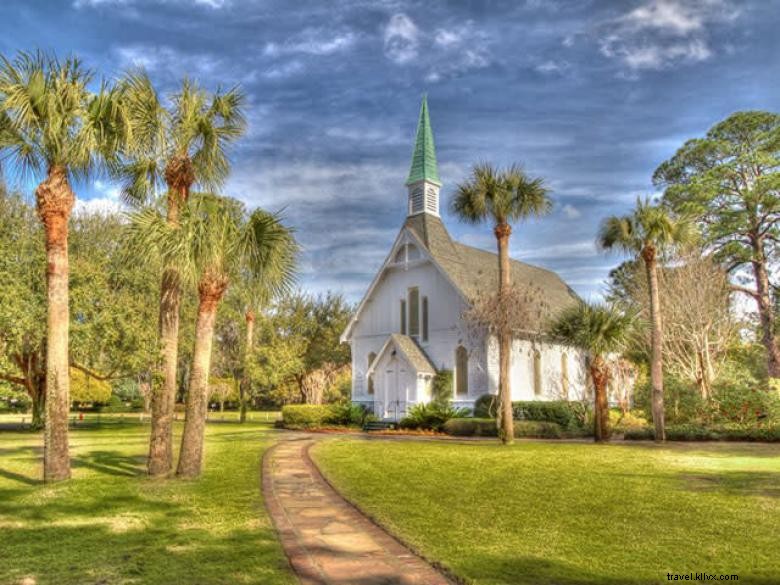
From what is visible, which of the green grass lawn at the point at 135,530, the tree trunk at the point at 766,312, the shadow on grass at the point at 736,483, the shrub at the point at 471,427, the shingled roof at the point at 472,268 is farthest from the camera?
the tree trunk at the point at 766,312

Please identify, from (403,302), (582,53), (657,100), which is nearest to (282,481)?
(582,53)

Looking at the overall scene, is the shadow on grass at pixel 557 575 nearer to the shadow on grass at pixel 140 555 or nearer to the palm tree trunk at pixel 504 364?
the shadow on grass at pixel 140 555

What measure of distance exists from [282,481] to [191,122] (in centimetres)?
756

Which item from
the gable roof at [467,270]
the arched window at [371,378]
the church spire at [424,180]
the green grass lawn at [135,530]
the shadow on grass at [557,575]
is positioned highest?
the church spire at [424,180]

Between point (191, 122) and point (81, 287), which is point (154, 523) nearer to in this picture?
point (191, 122)

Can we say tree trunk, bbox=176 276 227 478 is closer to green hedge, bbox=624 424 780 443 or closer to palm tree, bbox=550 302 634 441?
palm tree, bbox=550 302 634 441

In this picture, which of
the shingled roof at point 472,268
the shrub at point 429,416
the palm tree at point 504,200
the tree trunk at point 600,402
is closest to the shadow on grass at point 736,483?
the tree trunk at point 600,402

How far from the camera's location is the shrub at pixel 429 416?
27344mm

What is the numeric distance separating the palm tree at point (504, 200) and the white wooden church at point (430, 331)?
26.4ft

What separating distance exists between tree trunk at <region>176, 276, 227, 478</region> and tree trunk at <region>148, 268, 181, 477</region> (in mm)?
364

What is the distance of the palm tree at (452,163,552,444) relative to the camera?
20.2 meters

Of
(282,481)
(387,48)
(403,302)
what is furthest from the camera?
(403,302)

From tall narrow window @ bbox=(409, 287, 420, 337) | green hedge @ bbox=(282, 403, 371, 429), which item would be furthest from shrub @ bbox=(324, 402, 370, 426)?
tall narrow window @ bbox=(409, 287, 420, 337)

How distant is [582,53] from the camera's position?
17281 millimetres
